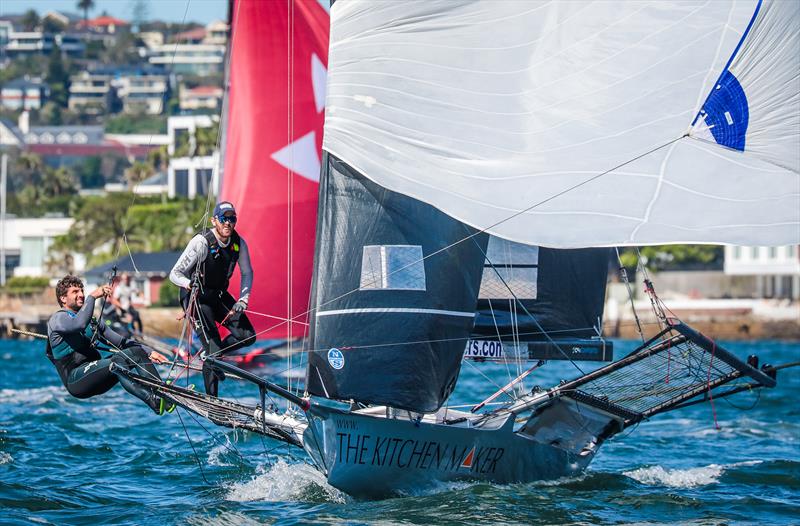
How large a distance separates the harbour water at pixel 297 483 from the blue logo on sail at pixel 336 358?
1137mm

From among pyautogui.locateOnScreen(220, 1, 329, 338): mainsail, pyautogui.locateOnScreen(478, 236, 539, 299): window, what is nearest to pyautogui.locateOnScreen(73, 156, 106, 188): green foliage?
pyautogui.locateOnScreen(220, 1, 329, 338): mainsail

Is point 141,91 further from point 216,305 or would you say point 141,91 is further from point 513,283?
point 216,305

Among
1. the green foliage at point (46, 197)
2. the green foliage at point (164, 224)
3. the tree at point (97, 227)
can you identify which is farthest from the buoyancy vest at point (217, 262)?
the green foliage at point (46, 197)

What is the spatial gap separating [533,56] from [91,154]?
14135cm

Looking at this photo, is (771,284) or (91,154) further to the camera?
(91,154)

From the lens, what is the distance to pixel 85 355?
11477 millimetres

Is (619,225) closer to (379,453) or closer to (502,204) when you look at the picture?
(502,204)

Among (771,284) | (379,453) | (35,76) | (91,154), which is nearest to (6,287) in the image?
(771,284)

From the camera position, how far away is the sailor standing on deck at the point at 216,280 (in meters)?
11.6

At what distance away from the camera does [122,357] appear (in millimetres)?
11289

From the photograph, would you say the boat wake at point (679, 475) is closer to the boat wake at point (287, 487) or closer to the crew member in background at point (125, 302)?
the boat wake at point (287, 487)

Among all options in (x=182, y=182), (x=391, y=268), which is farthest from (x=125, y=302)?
(x=182, y=182)

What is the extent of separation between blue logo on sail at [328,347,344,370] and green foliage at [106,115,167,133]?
155m

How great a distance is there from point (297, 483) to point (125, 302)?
13398 millimetres
